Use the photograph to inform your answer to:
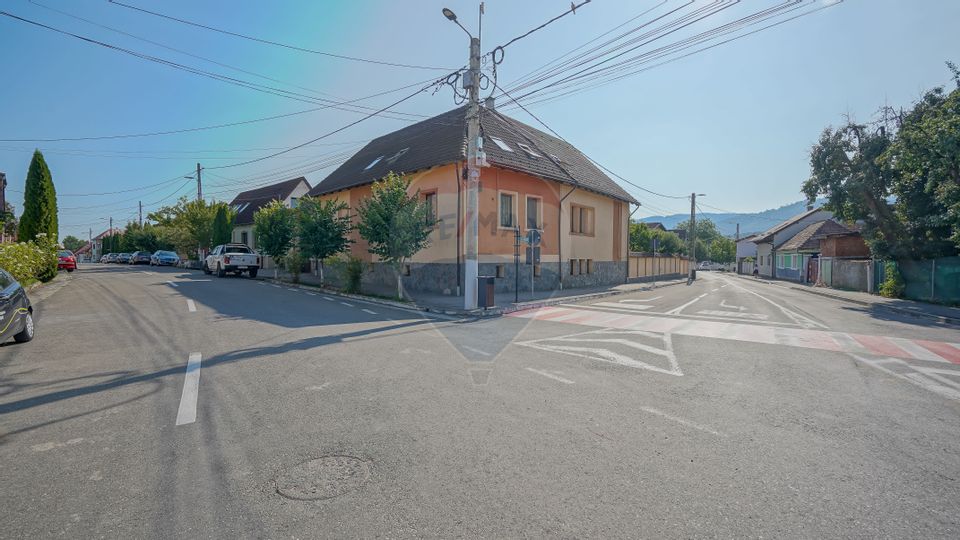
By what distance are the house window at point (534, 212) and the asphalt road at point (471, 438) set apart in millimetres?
12525

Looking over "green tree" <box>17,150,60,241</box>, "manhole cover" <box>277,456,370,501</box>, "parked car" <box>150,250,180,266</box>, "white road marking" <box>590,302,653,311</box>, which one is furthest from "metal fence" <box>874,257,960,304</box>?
"parked car" <box>150,250,180,266</box>

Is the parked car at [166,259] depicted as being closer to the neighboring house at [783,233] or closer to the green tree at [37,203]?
the green tree at [37,203]

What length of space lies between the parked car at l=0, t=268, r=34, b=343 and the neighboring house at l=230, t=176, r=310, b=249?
33901 millimetres

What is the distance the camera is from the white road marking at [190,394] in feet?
14.3

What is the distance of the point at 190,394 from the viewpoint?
Answer: 507cm

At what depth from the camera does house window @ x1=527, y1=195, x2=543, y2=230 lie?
20312mm

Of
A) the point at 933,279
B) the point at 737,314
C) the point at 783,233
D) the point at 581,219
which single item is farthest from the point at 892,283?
the point at 783,233

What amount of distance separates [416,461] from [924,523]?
11.1 feet

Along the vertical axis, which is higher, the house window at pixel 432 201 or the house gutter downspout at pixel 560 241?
the house window at pixel 432 201

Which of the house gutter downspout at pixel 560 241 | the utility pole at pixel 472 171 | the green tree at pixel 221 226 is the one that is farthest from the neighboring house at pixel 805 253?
the green tree at pixel 221 226

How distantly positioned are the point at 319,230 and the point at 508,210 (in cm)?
815

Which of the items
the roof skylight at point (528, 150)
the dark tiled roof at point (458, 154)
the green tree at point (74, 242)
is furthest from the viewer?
the green tree at point (74, 242)

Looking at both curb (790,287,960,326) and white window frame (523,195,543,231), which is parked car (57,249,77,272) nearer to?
white window frame (523,195,543,231)

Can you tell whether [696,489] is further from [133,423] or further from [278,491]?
[133,423]
